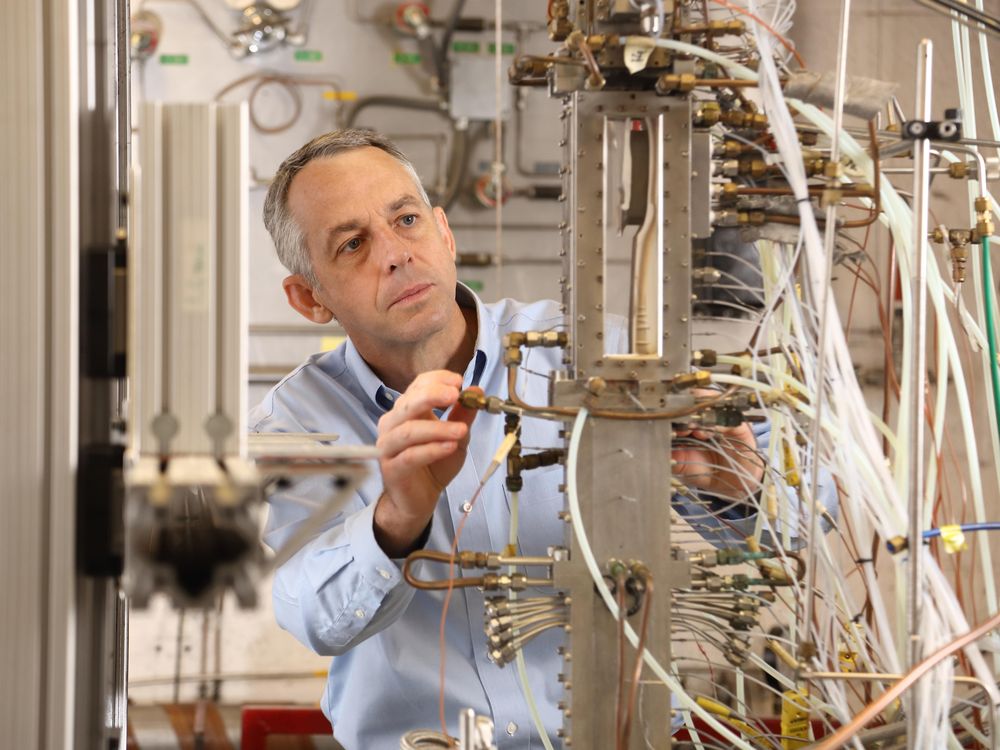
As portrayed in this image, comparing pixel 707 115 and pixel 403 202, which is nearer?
pixel 707 115

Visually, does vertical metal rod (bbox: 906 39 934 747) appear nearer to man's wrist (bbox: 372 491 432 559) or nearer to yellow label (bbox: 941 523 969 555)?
yellow label (bbox: 941 523 969 555)

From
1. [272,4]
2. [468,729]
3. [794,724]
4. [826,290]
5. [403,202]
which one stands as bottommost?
[794,724]

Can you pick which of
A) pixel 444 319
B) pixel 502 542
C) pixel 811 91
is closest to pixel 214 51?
pixel 444 319

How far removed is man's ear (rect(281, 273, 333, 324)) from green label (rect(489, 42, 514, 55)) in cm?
153

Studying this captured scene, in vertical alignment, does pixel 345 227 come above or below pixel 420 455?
above

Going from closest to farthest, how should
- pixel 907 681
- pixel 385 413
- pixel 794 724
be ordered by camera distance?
pixel 907 681
pixel 794 724
pixel 385 413

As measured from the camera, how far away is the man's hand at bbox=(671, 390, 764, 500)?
1.07 metres

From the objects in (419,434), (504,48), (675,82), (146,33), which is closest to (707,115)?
(675,82)

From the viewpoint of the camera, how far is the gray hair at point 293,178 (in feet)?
5.08

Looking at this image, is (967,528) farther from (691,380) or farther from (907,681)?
(691,380)

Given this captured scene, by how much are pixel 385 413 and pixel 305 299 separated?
0.54 m

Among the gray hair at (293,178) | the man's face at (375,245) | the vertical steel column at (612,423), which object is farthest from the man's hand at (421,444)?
the gray hair at (293,178)

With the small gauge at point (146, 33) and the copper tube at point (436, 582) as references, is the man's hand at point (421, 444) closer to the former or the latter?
the copper tube at point (436, 582)

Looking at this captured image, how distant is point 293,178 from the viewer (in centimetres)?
156
